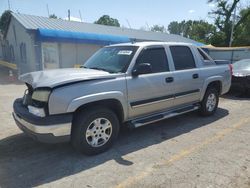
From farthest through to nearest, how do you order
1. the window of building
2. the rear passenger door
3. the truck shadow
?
the window of building → the rear passenger door → the truck shadow

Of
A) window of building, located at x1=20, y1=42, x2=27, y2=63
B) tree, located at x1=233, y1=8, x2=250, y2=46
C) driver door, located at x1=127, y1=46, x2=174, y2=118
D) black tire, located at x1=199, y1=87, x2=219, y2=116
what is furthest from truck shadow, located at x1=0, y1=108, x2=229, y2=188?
tree, located at x1=233, y1=8, x2=250, y2=46

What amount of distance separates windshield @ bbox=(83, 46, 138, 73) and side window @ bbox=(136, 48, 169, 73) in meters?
0.20

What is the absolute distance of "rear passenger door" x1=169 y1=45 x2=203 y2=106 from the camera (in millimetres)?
5067

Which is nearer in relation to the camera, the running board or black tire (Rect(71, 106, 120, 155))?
black tire (Rect(71, 106, 120, 155))

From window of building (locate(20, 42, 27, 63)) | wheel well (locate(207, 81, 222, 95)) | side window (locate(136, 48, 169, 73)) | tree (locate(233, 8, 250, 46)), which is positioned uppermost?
tree (locate(233, 8, 250, 46))

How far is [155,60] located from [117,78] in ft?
3.64

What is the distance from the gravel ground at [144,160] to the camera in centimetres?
324

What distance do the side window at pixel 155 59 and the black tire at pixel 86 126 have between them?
3.80 feet

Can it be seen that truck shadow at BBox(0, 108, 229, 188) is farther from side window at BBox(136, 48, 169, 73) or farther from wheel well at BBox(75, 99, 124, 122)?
side window at BBox(136, 48, 169, 73)

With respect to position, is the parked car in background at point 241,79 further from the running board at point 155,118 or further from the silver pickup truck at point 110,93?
the running board at point 155,118

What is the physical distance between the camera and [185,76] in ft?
17.0

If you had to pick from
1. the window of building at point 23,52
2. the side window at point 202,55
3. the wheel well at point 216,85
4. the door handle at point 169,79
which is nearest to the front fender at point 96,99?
the door handle at point 169,79

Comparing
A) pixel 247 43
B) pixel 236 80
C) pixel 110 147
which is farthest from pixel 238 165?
pixel 247 43

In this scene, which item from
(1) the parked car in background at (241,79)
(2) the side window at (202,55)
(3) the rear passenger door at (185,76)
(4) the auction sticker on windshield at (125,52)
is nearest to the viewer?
(4) the auction sticker on windshield at (125,52)
